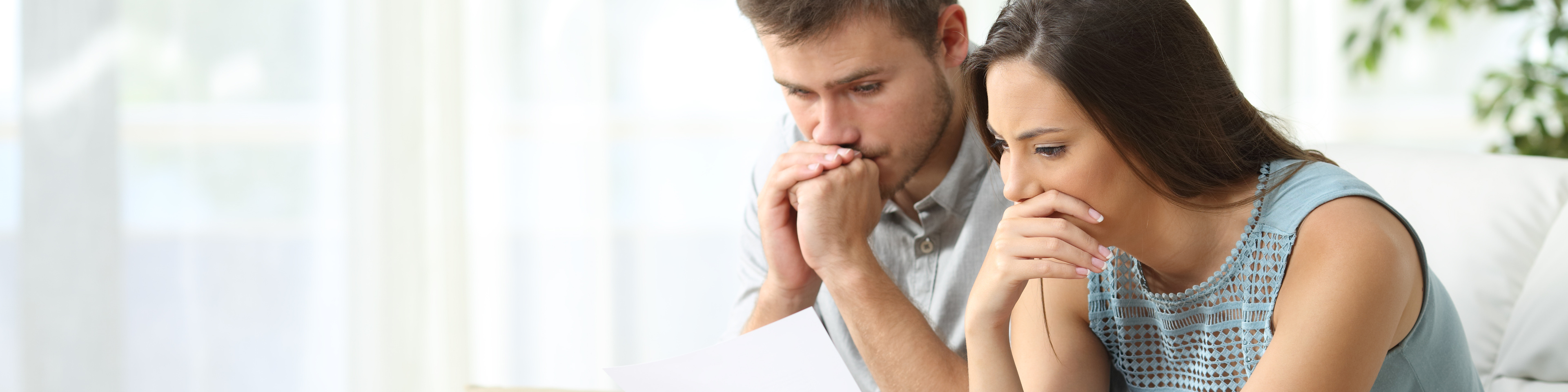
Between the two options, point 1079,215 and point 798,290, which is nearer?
point 1079,215

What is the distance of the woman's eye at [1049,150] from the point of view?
0.91 meters

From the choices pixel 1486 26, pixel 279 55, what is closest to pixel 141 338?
pixel 279 55

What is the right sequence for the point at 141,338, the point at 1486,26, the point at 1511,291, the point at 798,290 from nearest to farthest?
the point at 1511,291 → the point at 798,290 → the point at 141,338 → the point at 1486,26

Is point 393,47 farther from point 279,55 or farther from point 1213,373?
point 1213,373

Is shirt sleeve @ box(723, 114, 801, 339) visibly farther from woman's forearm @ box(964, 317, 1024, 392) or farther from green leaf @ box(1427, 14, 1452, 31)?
green leaf @ box(1427, 14, 1452, 31)

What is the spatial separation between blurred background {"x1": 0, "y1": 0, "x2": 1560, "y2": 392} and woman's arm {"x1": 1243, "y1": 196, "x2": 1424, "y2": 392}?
1620mm

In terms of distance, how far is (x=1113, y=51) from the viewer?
0.88 metres

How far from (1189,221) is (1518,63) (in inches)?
73.6

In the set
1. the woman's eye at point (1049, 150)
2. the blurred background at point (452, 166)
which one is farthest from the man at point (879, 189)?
the blurred background at point (452, 166)

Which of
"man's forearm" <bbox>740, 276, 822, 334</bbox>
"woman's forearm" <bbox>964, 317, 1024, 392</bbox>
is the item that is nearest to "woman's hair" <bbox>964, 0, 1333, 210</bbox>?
"woman's forearm" <bbox>964, 317, 1024, 392</bbox>

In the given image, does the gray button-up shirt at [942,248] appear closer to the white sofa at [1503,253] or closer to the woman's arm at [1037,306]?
the woman's arm at [1037,306]

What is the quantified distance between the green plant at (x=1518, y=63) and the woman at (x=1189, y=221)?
1439 millimetres

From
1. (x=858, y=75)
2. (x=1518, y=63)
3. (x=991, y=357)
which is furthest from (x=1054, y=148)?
(x=1518, y=63)

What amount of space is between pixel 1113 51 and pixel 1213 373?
366mm
